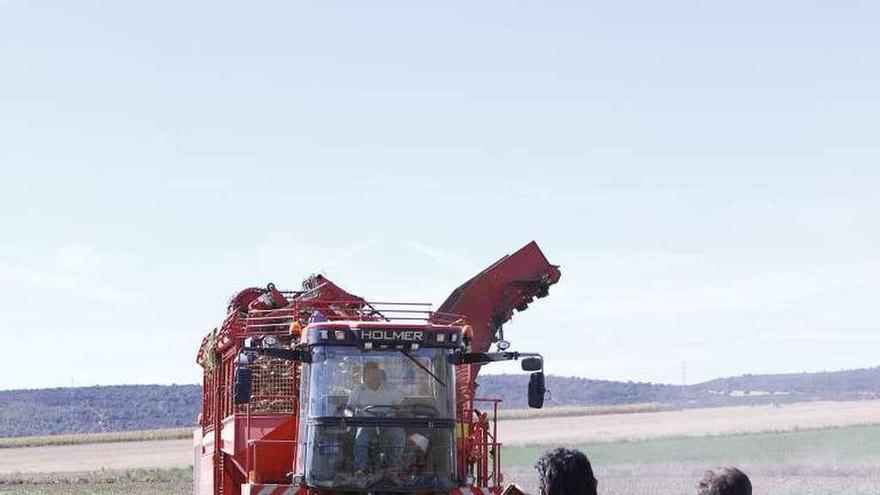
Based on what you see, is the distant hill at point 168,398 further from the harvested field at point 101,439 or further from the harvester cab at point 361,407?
the harvester cab at point 361,407

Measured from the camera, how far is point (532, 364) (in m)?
16.1

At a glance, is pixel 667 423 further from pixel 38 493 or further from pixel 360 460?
pixel 360 460

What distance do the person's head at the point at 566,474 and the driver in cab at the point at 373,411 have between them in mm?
8332

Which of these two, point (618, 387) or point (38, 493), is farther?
point (618, 387)

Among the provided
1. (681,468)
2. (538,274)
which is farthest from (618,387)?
→ (538,274)

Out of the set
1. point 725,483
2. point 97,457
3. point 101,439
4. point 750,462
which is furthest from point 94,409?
point 725,483

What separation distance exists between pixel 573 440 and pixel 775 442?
463 inches

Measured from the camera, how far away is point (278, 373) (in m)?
17.3

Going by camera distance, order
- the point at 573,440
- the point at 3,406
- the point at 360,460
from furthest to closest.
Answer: the point at 3,406 < the point at 573,440 < the point at 360,460

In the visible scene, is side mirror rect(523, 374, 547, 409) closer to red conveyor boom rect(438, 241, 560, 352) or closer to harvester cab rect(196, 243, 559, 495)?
harvester cab rect(196, 243, 559, 495)

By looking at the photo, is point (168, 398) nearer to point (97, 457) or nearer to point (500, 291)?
point (97, 457)

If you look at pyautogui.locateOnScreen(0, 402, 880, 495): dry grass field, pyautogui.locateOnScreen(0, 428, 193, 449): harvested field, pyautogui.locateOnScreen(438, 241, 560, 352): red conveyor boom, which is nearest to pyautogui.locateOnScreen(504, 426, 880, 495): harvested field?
pyautogui.locateOnScreen(0, 402, 880, 495): dry grass field

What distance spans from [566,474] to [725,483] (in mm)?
689

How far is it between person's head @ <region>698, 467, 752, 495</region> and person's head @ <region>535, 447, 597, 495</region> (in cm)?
49
